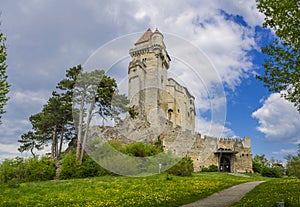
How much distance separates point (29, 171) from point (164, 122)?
92.3 feet

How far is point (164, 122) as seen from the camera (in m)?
49.8

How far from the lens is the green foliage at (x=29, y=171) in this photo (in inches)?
1002

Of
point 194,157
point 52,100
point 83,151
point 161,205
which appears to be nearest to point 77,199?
point 161,205

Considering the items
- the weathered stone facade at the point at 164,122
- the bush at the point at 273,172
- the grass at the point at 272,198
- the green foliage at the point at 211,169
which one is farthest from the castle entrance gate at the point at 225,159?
the grass at the point at 272,198

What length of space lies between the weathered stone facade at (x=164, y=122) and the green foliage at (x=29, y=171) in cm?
910

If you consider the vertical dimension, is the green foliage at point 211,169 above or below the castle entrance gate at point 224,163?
below

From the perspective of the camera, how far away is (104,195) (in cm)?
1294

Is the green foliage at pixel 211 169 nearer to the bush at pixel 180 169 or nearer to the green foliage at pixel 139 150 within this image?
the bush at pixel 180 169

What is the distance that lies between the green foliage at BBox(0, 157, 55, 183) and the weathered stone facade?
29.8 feet

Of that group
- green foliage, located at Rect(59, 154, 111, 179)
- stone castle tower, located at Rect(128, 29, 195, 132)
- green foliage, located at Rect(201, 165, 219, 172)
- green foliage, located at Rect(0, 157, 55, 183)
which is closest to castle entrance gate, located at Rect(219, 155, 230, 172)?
green foliage, located at Rect(201, 165, 219, 172)

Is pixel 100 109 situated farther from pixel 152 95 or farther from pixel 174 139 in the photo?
pixel 152 95

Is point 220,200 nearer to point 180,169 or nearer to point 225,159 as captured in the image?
point 180,169

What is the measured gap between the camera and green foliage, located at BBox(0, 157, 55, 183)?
83.5ft

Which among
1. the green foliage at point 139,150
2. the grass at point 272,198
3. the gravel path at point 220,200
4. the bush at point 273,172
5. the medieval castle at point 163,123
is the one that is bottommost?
the bush at point 273,172
